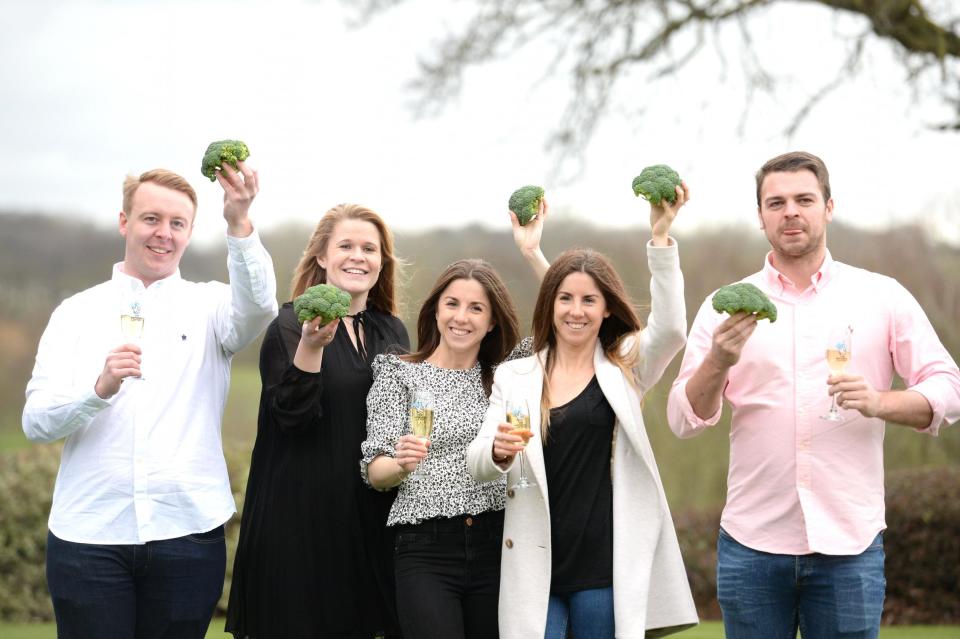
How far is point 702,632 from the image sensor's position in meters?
10.1

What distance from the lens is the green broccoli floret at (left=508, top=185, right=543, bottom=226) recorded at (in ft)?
17.2

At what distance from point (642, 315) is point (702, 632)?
3.37 m

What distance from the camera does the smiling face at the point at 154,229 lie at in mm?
Result: 4746

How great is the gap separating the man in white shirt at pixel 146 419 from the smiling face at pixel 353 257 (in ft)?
1.10

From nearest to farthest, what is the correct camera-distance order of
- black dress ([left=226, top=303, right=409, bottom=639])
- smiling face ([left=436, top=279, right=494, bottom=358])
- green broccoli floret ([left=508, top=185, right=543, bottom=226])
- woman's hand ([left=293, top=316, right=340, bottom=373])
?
woman's hand ([left=293, top=316, right=340, bottom=373]) < black dress ([left=226, top=303, right=409, bottom=639]) < smiling face ([left=436, top=279, right=494, bottom=358]) < green broccoli floret ([left=508, top=185, right=543, bottom=226])

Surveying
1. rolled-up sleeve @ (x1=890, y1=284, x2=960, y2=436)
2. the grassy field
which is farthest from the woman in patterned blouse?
the grassy field

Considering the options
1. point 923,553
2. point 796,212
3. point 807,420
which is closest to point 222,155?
point 796,212

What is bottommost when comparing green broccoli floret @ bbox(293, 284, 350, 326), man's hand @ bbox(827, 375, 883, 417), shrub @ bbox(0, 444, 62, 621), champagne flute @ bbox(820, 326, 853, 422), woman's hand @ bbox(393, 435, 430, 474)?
shrub @ bbox(0, 444, 62, 621)

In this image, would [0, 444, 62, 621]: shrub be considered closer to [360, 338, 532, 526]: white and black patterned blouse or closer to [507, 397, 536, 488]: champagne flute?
[360, 338, 532, 526]: white and black patterned blouse

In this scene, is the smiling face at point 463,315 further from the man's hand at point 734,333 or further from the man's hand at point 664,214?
the man's hand at point 734,333

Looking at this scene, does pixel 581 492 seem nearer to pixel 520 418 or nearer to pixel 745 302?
pixel 520 418

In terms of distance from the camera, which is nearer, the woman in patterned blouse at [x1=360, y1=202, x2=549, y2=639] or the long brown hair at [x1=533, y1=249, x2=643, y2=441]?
the woman in patterned blouse at [x1=360, y1=202, x2=549, y2=639]

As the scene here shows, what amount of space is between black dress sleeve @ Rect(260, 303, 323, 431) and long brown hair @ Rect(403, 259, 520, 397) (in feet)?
1.71

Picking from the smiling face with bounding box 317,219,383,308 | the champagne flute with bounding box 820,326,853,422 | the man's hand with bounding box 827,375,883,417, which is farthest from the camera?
the smiling face with bounding box 317,219,383,308
